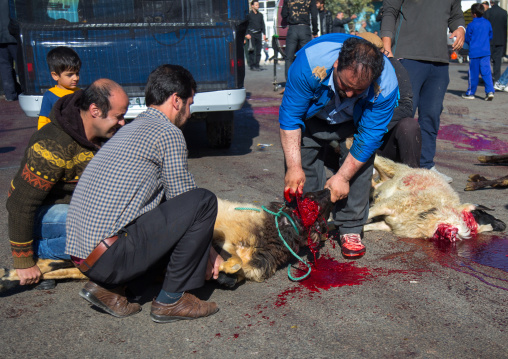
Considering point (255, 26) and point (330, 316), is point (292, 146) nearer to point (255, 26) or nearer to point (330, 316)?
point (330, 316)

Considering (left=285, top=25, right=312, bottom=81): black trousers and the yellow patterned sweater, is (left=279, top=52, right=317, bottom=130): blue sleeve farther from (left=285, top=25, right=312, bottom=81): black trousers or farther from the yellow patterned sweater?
(left=285, top=25, right=312, bottom=81): black trousers

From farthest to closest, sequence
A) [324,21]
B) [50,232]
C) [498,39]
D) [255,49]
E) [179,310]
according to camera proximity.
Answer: [255,49], [324,21], [498,39], [50,232], [179,310]

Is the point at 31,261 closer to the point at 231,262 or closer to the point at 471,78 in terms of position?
the point at 231,262

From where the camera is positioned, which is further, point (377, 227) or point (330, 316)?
point (377, 227)

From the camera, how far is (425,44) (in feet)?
18.0

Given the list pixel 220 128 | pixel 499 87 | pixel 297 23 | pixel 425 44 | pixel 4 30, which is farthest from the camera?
pixel 499 87

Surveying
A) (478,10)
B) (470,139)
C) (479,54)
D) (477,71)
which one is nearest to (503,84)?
(479,54)

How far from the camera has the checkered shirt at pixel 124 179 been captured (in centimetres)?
265

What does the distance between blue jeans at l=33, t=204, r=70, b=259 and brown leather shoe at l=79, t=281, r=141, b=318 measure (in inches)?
20.8

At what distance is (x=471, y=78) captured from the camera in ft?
38.8

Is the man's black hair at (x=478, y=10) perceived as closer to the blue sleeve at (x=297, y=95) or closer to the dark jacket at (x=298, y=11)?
the dark jacket at (x=298, y=11)

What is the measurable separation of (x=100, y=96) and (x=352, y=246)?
2231mm

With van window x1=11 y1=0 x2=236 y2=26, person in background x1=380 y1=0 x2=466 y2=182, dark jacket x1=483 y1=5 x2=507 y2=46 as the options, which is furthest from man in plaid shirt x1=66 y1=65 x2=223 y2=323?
dark jacket x1=483 y1=5 x2=507 y2=46

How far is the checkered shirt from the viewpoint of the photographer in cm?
265
